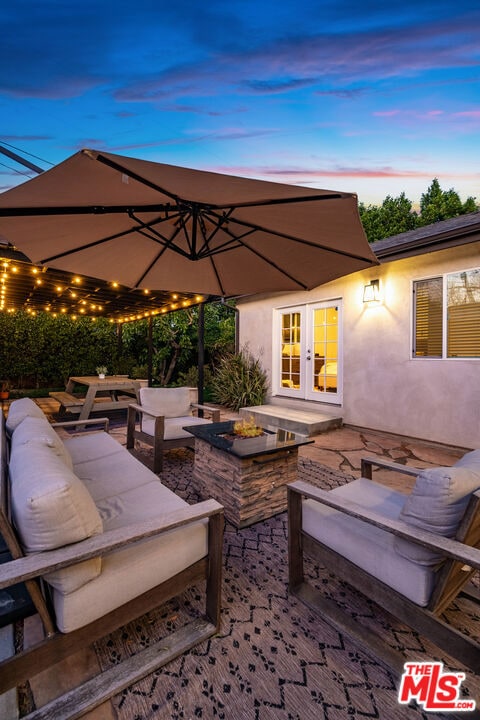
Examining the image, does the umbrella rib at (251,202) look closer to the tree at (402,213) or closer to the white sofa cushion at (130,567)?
the white sofa cushion at (130,567)

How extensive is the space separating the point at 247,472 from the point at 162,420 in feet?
4.39

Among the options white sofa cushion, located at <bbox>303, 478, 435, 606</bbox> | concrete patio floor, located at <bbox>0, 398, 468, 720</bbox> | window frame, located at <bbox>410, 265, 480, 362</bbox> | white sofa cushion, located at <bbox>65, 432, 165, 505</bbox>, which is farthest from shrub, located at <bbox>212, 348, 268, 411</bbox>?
white sofa cushion, located at <bbox>303, 478, 435, 606</bbox>

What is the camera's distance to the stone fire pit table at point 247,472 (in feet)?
8.48

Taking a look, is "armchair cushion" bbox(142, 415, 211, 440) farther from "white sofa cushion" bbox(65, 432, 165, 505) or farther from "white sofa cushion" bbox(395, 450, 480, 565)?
"white sofa cushion" bbox(395, 450, 480, 565)

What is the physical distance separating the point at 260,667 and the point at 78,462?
193 centimetres

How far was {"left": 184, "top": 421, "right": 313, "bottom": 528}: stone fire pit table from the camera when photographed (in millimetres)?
2584

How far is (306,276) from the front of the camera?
3.32 meters

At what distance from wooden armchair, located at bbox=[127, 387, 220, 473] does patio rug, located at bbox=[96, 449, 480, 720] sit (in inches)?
71.6

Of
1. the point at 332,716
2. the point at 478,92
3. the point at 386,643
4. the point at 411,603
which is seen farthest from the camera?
the point at 478,92

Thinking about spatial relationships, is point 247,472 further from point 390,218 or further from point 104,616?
point 390,218

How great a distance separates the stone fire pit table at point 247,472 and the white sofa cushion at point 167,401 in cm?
133

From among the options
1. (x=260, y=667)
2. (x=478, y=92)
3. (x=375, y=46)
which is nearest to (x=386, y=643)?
(x=260, y=667)

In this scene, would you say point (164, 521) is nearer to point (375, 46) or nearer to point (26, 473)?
point (26, 473)

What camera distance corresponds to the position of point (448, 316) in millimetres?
4621
